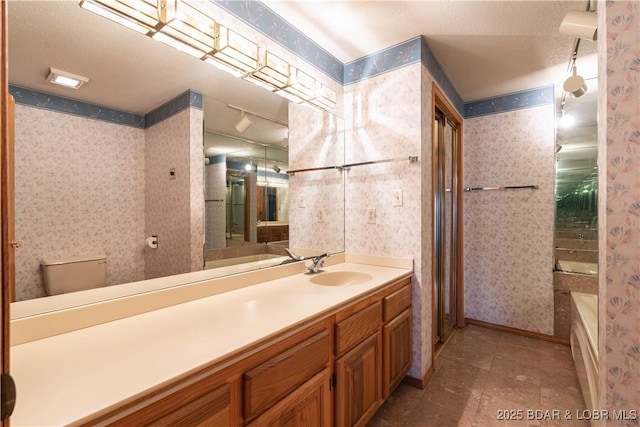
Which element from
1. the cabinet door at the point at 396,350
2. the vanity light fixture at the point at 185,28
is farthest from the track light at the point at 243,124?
the cabinet door at the point at 396,350

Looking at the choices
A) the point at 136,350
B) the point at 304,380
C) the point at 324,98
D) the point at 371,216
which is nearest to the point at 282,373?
the point at 304,380

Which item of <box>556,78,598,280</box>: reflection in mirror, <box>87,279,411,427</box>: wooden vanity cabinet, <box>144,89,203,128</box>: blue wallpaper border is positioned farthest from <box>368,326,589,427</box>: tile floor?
<box>144,89,203,128</box>: blue wallpaper border

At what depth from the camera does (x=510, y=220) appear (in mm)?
2816

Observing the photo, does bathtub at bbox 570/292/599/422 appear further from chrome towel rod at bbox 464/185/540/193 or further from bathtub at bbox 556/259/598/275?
chrome towel rod at bbox 464/185/540/193

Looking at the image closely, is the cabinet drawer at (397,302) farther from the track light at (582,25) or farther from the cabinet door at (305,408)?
the track light at (582,25)

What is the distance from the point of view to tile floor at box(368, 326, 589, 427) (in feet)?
5.45

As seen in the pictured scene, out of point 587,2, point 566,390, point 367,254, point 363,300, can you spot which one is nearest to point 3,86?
point 363,300

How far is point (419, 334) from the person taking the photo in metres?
1.95

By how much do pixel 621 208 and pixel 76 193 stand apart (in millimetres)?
1717

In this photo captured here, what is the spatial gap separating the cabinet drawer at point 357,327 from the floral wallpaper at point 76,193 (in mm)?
881

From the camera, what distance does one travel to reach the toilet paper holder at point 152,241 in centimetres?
115

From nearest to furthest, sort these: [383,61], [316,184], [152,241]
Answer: [152,241]
[383,61]
[316,184]

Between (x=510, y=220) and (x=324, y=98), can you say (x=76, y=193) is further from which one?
(x=510, y=220)

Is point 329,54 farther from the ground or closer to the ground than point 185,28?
farther from the ground
